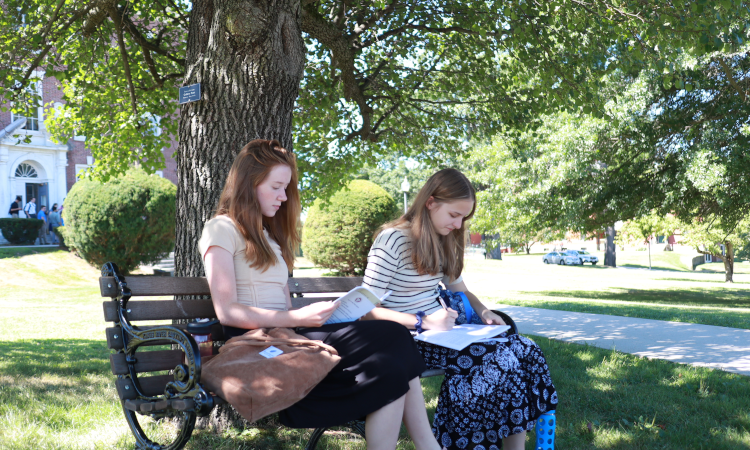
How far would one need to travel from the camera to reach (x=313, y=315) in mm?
2635

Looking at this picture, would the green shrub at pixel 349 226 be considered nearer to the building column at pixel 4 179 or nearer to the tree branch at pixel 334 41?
the tree branch at pixel 334 41

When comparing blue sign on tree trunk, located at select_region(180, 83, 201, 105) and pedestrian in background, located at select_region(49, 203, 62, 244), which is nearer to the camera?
blue sign on tree trunk, located at select_region(180, 83, 201, 105)

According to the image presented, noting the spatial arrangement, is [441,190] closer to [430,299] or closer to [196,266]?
[430,299]

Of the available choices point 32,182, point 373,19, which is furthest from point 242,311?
point 32,182

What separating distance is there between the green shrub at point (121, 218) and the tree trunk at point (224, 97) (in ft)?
42.1

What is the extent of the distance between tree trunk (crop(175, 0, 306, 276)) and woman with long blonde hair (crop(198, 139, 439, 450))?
811 mm

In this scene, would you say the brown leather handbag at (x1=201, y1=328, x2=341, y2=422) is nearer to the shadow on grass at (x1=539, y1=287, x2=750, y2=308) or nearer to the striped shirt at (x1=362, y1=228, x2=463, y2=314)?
the striped shirt at (x1=362, y1=228, x2=463, y2=314)

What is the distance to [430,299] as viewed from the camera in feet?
11.1

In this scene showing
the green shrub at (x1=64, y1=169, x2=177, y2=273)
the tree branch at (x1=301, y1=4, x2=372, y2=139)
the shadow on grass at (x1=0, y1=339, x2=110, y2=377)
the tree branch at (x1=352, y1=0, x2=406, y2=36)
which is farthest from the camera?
the green shrub at (x1=64, y1=169, x2=177, y2=273)

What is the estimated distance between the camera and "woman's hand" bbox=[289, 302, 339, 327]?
2.63 m

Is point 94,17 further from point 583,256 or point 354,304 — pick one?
point 583,256

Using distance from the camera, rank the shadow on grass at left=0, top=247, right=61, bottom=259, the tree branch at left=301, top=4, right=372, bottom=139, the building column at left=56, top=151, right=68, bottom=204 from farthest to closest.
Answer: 1. the building column at left=56, top=151, right=68, bottom=204
2. the shadow on grass at left=0, top=247, right=61, bottom=259
3. the tree branch at left=301, top=4, right=372, bottom=139

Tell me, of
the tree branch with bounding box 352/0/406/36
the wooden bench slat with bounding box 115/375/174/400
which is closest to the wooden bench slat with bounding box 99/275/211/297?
the wooden bench slat with bounding box 115/375/174/400

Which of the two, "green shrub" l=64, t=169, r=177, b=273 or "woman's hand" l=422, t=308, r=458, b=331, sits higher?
"green shrub" l=64, t=169, r=177, b=273
